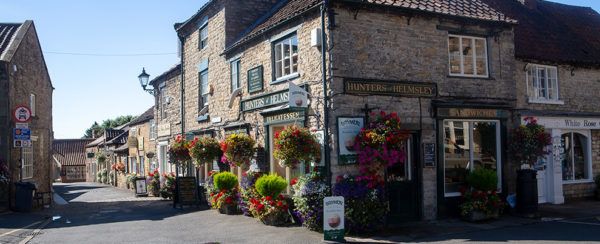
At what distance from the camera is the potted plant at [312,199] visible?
1117 centimetres

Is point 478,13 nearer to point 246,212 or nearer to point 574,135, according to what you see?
point 574,135

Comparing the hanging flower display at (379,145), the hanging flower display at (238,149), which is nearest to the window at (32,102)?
the hanging flower display at (238,149)

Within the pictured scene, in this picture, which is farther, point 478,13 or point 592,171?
point 592,171

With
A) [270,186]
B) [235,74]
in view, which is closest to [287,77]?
[270,186]

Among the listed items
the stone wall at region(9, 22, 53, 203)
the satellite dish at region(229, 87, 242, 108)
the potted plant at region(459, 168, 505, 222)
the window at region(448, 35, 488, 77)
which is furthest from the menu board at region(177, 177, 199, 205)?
the window at region(448, 35, 488, 77)

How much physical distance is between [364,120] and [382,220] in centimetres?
220

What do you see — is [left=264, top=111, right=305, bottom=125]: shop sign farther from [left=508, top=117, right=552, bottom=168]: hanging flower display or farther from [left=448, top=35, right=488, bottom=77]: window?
[left=508, top=117, right=552, bottom=168]: hanging flower display

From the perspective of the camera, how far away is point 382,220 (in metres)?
11.3

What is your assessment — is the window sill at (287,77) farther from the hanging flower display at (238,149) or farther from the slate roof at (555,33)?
the slate roof at (555,33)

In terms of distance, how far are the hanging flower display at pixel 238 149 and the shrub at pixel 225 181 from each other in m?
1.24

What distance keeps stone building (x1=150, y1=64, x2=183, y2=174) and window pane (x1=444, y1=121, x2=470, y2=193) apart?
11.7 m

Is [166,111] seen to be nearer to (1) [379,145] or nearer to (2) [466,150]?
(2) [466,150]

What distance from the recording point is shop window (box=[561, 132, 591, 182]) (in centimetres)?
1661

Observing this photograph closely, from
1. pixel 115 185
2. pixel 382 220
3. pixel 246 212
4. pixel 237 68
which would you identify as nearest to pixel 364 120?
pixel 382 220
